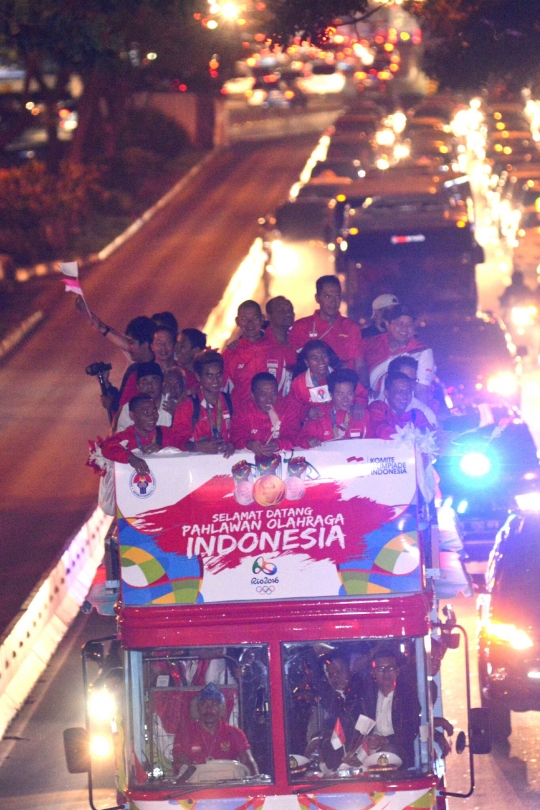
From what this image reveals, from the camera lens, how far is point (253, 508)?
7.35m

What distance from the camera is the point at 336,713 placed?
719 centimetres

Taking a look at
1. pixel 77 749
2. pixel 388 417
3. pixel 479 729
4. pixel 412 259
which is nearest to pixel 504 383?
pixel 412 259

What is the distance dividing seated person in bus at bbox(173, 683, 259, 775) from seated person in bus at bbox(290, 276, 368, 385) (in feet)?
12.6

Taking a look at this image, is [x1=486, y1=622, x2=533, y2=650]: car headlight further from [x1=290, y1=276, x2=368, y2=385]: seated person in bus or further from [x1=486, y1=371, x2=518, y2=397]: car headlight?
→ [x1=486, y1=371, x2=518, y2=397]: car headlight

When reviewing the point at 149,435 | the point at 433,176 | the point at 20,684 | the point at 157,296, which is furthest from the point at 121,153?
the point at 149,435

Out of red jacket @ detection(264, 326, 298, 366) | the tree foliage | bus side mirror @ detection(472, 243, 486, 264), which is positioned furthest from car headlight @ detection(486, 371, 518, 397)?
red jacket @ detection(264, 326, 298, 366)

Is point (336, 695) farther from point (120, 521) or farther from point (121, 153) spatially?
point (121, 153)

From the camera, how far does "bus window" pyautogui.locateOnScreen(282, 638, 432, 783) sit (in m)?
7.11

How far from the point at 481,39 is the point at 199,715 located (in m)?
11.8

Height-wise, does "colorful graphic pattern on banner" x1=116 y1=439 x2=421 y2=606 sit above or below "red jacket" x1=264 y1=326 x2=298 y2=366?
below

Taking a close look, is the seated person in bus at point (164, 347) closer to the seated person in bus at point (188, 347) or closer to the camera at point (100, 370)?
the seated person in bus at point (188, 347)

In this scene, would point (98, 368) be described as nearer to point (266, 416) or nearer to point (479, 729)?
point (266, 416)

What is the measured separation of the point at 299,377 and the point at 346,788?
3114 millimetres

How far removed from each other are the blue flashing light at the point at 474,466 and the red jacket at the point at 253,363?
4.11m
